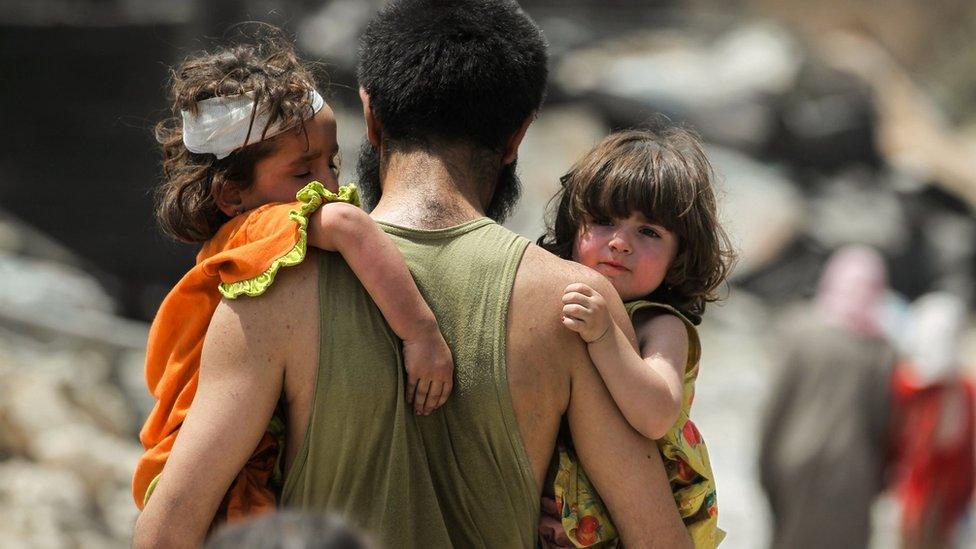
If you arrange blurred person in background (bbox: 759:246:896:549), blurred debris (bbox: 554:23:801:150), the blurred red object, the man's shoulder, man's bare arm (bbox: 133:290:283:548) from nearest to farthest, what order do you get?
man's bare arm (bbox: 133:290:283:548)
the man's shoulder
the blurred red object
blurred person in background (bbox: 759:246:896:549)
blurred debris (bbox: 554:23:801:150)

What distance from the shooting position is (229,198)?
243 centimetres

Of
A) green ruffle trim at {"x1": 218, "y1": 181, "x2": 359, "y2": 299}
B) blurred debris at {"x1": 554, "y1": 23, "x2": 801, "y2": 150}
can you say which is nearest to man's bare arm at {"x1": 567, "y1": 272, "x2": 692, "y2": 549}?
green ruffle trim at {"x1": 218, "y1": 181, "x2": 359, "y2": 299}

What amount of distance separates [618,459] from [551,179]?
37.0 feet

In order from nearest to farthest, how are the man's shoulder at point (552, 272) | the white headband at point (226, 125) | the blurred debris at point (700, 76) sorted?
1. the man's shoulder at point (552, 272)
2. the white headband at point (226, 125)
3. the blurred debris at point (700, 76)

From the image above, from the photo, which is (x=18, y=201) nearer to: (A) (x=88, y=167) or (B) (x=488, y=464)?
(A) (x=88, y=167)

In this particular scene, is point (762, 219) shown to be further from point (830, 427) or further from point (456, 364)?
point (456, 364)

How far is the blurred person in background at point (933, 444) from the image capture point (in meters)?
6.44

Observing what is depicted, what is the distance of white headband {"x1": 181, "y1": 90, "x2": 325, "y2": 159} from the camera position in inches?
93.0

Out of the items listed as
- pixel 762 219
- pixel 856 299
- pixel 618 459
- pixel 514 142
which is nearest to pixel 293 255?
pixel 514 142

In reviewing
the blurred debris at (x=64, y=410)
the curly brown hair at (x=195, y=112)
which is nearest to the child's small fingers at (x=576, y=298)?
the curly brown hair at (x=195, y=112)

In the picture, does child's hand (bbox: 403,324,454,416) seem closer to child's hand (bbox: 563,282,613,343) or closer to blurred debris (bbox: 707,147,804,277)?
child's hand (bbox: 563,282,613,343)

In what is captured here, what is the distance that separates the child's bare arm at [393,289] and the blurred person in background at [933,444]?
482 centimetres

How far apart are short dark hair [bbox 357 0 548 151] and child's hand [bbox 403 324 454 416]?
38 centimetres

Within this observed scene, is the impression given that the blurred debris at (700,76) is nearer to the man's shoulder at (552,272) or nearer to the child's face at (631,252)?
→ the child's face at (631,252)
